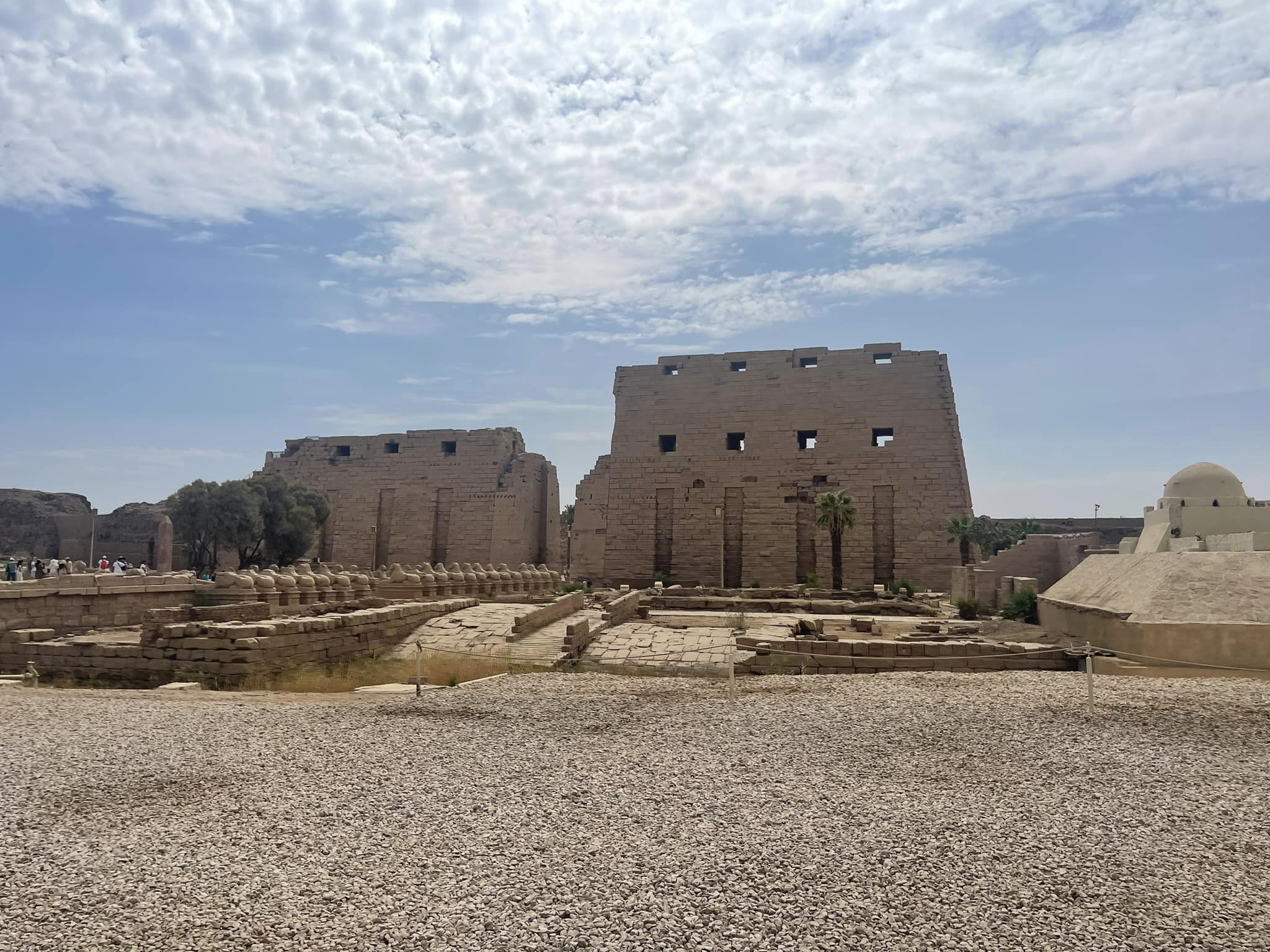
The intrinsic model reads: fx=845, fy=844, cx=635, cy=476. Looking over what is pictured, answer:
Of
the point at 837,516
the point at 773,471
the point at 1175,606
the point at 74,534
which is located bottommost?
the point at 1175,606

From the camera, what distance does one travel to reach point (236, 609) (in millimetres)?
13086

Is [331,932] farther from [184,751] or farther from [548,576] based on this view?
[548,576]

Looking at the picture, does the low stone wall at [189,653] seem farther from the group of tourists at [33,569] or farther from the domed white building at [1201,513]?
the domed white building at [1201,513]

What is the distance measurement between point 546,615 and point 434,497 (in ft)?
77.1

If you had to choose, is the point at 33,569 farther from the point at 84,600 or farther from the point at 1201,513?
the point at 1201,513

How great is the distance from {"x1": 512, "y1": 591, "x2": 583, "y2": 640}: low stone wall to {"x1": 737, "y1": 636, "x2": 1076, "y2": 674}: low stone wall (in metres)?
4.40

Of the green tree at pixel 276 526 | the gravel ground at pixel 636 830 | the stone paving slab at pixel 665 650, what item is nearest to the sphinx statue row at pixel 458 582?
the green tree at pixel 276 526

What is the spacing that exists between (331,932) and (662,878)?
1.35 meters

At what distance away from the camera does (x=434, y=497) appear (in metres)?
38.0

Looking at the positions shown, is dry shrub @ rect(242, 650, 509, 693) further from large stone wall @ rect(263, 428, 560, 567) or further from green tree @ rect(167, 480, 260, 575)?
large stone wall @ rect(263, 428, 560, 567)

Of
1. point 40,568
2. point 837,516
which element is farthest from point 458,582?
point 837,516

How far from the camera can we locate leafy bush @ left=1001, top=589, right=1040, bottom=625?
56.1 ft

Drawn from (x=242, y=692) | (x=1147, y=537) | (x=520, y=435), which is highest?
(x=520, y=435)

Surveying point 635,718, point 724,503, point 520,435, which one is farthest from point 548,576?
point 635,718
